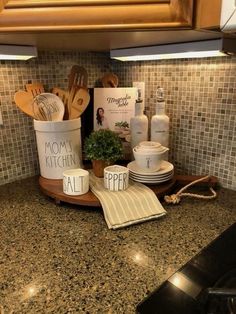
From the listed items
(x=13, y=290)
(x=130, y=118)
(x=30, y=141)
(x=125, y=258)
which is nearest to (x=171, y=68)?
(x=130, y=118)

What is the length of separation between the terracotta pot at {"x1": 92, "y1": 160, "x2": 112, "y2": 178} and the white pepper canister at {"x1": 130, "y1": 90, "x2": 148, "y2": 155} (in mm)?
156

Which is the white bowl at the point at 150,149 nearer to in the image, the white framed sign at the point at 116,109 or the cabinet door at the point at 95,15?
the white framed sign at the point at 116,109

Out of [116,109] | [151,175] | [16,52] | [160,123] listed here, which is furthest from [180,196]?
[16,52]

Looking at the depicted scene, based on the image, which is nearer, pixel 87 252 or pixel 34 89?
pixel 87 252

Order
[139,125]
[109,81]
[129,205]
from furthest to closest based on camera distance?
[109,81]
[139,125]
[129,205]

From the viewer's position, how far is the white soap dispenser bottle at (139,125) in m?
0.89

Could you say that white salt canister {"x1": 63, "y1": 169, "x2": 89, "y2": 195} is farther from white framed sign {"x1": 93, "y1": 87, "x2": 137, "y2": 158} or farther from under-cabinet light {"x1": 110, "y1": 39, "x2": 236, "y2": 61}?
under-cabinet light {"x1": 110, "y1": 39, "x2": 236, "y2": 61}

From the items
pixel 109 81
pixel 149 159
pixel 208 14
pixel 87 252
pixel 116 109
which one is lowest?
pixel 87 252

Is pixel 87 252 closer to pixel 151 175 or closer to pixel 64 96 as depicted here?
pixel 151 175

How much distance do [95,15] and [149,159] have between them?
0.41 metres

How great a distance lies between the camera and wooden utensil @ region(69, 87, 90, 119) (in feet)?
2.79

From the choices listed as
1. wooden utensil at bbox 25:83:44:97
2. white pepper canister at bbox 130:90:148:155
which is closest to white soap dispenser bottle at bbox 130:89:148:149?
white pepper canister at bbox 130:90:148:155

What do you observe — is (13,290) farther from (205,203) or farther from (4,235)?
(205,203)

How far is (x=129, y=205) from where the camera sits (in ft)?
2.26
